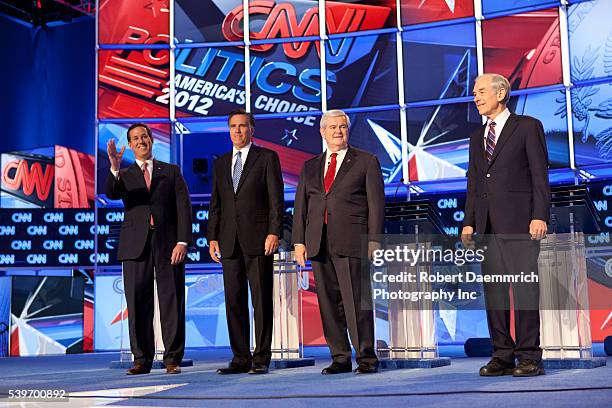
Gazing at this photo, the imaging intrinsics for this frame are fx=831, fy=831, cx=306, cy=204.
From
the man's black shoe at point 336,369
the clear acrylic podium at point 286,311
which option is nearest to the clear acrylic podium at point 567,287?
the man's black shoe at point 336,369

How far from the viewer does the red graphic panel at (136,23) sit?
38.4ft

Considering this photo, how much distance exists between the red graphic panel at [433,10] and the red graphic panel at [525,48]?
0.36m

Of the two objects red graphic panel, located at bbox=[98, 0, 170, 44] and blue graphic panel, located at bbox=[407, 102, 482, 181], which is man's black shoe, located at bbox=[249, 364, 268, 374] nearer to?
blue graphic panel, located at bbox=[407, 102, 482, 181]

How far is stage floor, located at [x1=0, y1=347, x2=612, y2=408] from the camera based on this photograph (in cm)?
323

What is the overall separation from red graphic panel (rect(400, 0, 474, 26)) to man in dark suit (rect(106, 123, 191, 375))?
20.8 feet

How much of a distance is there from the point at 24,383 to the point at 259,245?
1602 millimetres

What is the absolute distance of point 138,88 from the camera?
1164 cm

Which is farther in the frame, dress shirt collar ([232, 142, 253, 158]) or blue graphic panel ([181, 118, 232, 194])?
blue graphic panel ([181, 118, 232, 194])

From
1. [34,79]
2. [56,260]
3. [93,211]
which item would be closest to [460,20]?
[93,211]

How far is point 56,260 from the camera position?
35.3ft

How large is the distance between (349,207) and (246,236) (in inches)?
27.2

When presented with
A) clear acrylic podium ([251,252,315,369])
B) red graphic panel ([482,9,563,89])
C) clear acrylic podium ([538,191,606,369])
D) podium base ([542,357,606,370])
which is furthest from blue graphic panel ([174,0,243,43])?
podium base ([542,357,606,370])

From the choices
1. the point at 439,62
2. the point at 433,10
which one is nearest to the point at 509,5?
the point at 433,10

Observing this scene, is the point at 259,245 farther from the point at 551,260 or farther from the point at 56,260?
the point at 56,260
